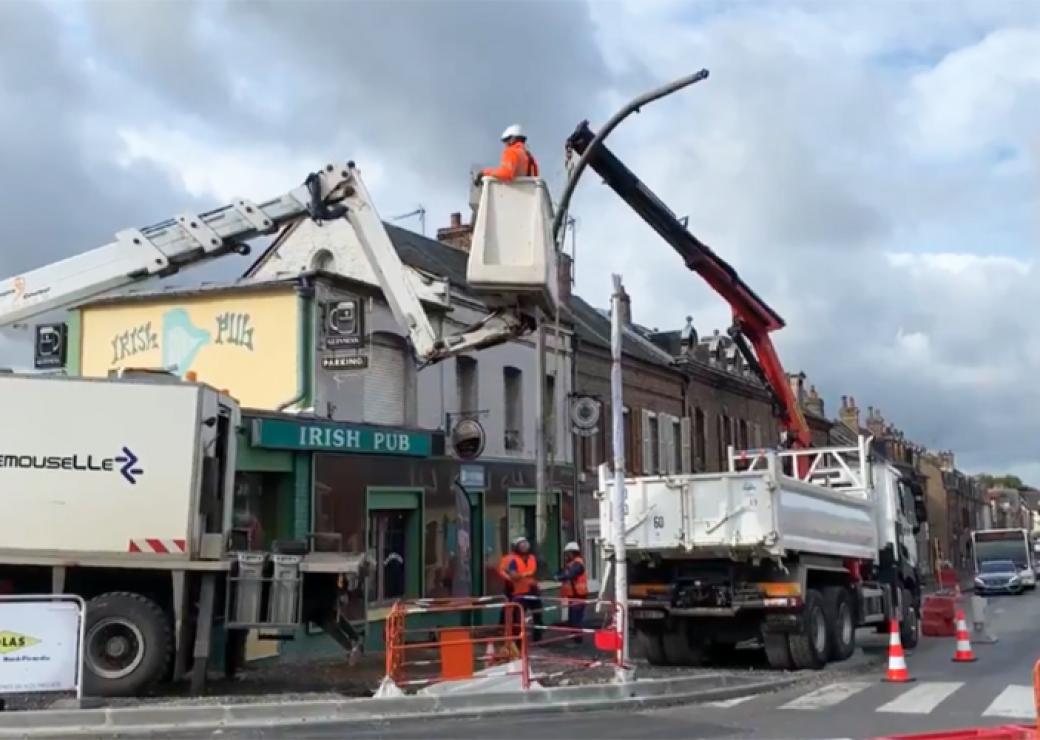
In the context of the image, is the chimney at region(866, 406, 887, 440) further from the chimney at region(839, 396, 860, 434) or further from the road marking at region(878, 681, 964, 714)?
the road marking at region(878, 681, 964, 714)

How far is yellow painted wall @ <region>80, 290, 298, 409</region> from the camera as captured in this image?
19.0m

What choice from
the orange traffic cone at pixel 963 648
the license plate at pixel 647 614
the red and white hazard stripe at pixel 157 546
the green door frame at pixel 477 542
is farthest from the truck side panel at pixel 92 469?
the orange traffic cone at pixel 963 648

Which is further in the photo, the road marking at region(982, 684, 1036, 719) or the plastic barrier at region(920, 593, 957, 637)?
the plastic barrier at region(920, 593, 957, 637)

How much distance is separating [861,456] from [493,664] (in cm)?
858

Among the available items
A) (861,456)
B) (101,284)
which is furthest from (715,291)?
(101,284)

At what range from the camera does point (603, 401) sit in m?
29.3

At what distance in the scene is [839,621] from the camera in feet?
55.8

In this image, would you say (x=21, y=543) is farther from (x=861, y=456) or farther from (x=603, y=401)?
(x=603, y=401)

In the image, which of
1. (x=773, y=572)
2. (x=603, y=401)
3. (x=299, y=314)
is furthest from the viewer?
(x=603, y=401)

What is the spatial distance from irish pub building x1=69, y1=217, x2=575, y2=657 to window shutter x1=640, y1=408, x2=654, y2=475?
310 inches

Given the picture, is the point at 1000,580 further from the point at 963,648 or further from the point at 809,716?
the point at 809,716

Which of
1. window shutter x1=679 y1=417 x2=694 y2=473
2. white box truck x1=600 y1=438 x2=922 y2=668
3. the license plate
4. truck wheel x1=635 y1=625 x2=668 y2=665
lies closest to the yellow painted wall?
white box truck x1=600 y1=438 x2=922 y2=668

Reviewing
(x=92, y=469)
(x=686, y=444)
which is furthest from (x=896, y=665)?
(x=686, y=444)

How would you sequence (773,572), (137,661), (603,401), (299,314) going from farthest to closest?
(603,401)
(299,314)
(773,572)
(137,661)
